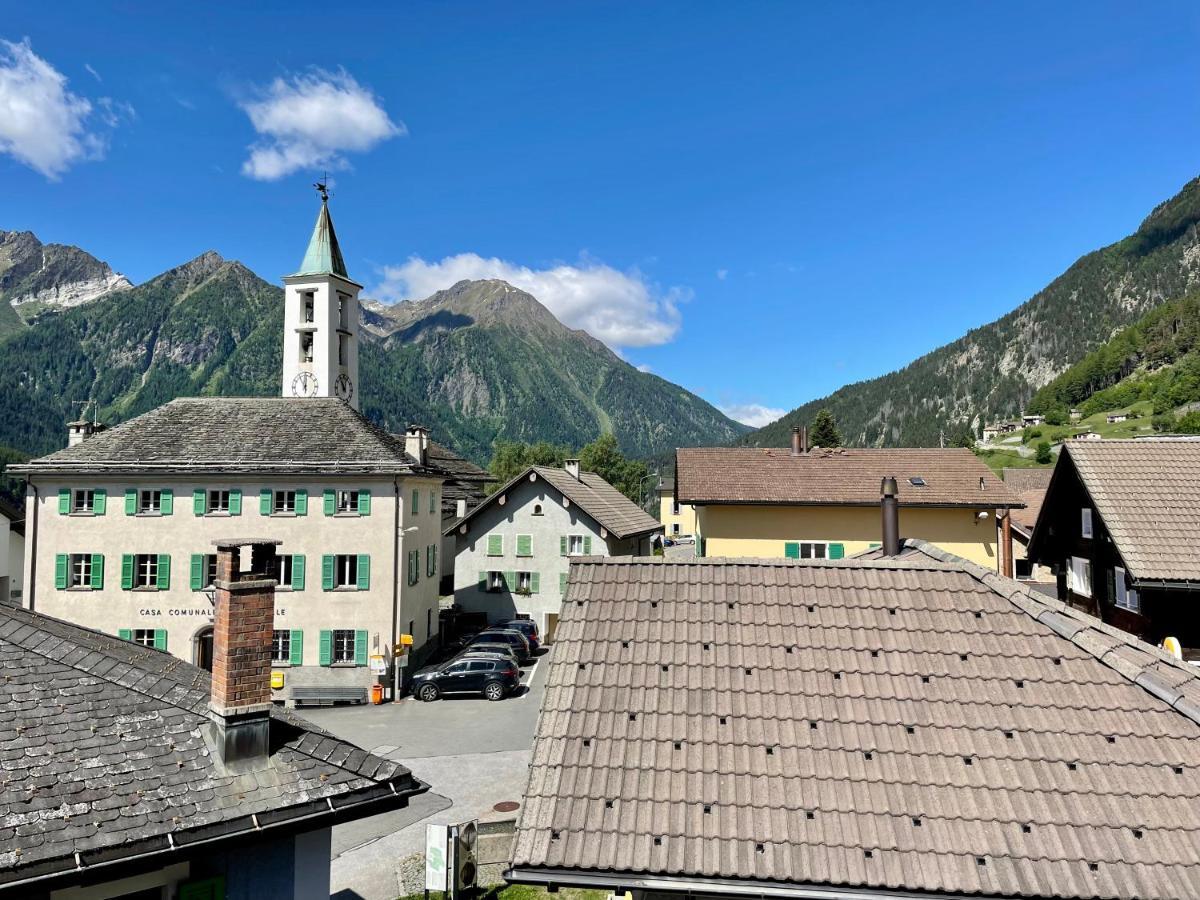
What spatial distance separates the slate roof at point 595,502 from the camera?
36.0 meters

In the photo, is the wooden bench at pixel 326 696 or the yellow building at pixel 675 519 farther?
the yellow building at pixel 675 519

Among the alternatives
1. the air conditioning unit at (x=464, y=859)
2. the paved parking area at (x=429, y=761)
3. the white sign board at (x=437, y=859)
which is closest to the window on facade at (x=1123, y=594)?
the paved parking area at (x=429, y=761)

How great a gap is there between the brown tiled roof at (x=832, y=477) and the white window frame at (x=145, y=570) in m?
19.5

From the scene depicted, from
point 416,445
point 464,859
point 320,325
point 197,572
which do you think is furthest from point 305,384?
point 464,859

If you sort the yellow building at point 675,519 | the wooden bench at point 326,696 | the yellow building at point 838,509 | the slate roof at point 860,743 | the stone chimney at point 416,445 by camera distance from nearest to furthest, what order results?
the slate roof at point 860,743 < the wooden bench at point 326,696 < the yellow building at point 838,509 < the stone chimney at point 416,445 < the yellow building at point 675,519

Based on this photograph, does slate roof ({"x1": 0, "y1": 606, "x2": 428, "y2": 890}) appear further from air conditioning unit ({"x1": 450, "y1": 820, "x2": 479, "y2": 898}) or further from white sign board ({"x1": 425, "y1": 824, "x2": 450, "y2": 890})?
air conditioning unit ({"x1": 450, "y1": 820, "x2": 479, "y2": 898})

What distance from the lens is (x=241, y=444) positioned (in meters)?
27.8

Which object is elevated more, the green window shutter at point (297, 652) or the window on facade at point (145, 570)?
the window on facade at point (145, 570)

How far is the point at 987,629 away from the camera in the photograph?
7.03 meters

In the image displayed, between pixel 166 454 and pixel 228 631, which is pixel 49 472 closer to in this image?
pixel 166 454

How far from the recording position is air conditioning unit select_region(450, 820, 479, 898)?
11586 millimetres

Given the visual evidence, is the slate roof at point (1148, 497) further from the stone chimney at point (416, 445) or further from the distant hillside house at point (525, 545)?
the stone chimney at point (416, 445)

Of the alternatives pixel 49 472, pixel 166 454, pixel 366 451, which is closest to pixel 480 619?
pixel 366 451

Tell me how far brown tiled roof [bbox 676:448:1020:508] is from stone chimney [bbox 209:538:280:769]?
20.7 meters
